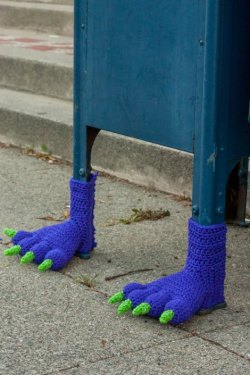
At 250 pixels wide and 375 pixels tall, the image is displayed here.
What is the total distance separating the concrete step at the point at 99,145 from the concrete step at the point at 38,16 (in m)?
1.65

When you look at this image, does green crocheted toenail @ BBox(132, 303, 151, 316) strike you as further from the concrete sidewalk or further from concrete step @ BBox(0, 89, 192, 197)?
concrete step @ BBox(0, 89, 192, 197)

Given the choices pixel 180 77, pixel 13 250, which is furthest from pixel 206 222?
pixel 13 250

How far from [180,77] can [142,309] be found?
79cm

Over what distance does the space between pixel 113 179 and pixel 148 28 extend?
6.00 feet

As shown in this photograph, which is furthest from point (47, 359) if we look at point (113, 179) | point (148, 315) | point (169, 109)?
point (113, 179)

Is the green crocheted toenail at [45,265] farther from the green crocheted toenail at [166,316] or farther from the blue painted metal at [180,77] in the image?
the green crocheted toenail at [166,316]

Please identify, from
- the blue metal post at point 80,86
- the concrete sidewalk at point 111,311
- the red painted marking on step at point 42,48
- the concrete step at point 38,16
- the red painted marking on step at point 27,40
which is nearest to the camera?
the concrete sidewalk at point 111,311

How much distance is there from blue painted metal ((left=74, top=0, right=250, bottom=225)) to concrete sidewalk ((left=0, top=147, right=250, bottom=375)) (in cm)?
42

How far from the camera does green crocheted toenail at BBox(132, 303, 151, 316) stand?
2.97 metres

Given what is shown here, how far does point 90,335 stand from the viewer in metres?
2.91

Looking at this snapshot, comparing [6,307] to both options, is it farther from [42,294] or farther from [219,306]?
[219,306]

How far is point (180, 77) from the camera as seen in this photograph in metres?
3.08

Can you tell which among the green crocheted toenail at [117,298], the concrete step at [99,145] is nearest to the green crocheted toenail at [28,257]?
the green crocheted toenail at [117,298]

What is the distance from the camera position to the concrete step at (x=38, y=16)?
768 centimetres
